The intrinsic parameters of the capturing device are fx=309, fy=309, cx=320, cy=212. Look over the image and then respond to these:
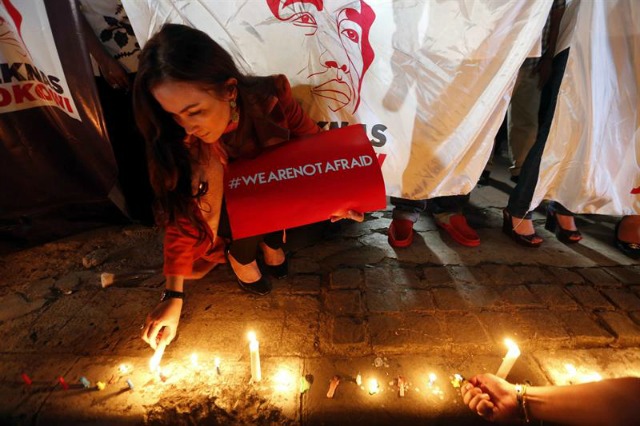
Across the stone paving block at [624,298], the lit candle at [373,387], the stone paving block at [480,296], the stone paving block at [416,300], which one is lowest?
the lit candle at [373,387]

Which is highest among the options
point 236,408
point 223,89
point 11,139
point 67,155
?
point 223,89

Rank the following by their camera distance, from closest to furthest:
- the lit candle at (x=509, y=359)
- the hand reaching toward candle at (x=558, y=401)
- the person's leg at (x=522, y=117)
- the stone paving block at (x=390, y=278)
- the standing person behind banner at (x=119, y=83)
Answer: the hand reaching toward candle at (x=558, y=401) → the lit candle at (x=509, y=359) → the standing person behind banner at (x=119, y=83) → the stone paving block at (x=390, y=278) → the person's leg at (x=522, y=117)

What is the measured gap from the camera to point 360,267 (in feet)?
7.59

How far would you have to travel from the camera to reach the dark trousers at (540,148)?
1.90 m

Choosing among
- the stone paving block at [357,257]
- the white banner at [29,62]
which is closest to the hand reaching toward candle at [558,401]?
the stone paving block at [357,257]

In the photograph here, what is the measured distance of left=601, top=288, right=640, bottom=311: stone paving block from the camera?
1.90 metres

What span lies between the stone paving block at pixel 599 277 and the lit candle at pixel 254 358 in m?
2.25

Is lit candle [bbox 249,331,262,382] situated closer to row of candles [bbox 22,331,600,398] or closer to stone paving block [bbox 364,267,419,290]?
row of candles [bbox 22,331,600,398]

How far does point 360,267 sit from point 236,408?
4.05 ft

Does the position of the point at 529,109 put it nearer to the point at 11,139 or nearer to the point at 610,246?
the point at 610,246

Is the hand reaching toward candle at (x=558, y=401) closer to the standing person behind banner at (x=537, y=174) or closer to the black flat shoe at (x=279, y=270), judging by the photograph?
the black flat shoe at (x=279, y=270)

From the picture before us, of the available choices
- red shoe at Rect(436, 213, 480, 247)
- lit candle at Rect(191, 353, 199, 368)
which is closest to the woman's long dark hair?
lit candle at Rect(191, 353, 199, 368)

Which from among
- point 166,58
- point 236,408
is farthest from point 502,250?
point 166,58

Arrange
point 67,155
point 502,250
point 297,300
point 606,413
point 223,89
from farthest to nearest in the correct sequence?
point 502,250
point 67,155
point 297,300
point 223,89
point 606,413
